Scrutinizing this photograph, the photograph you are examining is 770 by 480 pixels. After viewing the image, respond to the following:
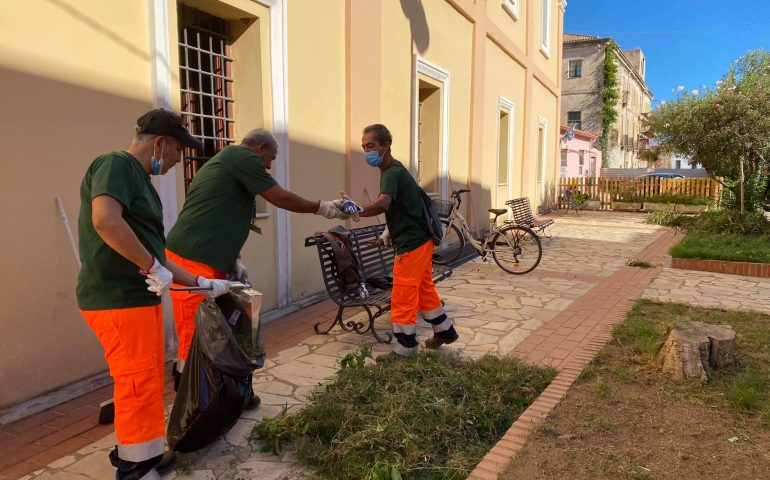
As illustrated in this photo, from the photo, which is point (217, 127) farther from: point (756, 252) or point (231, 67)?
point (756, 252)

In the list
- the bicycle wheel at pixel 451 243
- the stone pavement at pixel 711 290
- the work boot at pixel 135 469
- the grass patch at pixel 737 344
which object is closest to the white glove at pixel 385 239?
the grass patch at pixel 737 344

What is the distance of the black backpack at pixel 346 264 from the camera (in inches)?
192

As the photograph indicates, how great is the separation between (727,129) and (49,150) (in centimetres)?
1215

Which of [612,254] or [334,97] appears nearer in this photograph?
[334,97]

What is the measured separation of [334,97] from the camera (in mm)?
6816

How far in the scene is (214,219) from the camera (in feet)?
10.6

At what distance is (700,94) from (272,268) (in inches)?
495

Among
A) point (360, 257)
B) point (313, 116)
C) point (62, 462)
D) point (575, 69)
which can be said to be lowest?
point (62, 462)

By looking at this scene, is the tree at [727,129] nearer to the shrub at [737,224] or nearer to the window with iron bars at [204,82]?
the shrub at [737,224]

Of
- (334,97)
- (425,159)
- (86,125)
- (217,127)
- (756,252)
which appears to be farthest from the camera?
(425,159)

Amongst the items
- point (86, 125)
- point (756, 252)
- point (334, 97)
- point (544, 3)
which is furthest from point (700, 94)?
point (86, 125)

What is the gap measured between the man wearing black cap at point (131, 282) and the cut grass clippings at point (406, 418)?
0.77 m

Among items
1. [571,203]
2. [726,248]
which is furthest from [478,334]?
[571,203]

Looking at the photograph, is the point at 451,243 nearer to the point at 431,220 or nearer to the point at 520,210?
the point at 520,210
